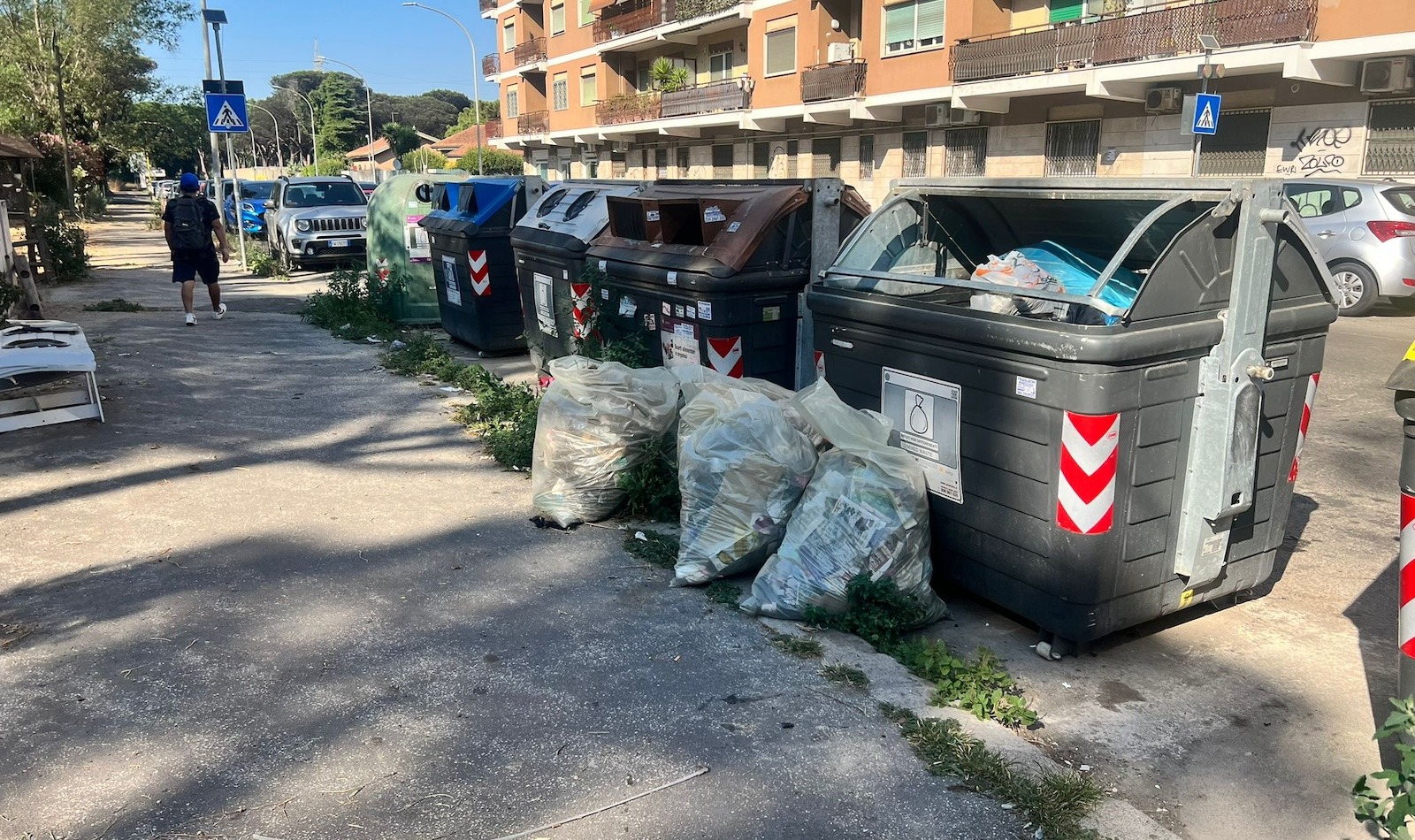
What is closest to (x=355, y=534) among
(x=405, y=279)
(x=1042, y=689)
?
(x=1042, y=689)

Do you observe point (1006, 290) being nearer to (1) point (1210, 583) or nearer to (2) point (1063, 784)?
(1) point (1210, 583)

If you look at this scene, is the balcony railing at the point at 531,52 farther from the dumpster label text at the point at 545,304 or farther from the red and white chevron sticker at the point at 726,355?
the red and white chevron sticker at the point at 726,355

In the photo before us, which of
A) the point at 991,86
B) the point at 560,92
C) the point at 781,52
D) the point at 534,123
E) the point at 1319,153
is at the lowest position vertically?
the point at 1319,153

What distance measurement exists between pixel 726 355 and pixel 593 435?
111 cm

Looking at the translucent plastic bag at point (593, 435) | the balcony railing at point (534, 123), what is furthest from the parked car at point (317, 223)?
the balcony railing at point (534, 123)

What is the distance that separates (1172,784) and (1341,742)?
686 millimetres

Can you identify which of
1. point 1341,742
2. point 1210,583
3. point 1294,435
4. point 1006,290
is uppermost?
point 1006,290

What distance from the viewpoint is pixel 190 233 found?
10.5 metres

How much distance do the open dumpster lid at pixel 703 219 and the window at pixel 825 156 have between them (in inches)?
846

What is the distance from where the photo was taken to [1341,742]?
3160mm

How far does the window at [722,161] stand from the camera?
3306 centimetres

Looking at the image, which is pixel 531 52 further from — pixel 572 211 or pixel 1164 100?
pixel 572 211

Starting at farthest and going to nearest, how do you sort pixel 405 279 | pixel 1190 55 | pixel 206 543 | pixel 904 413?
1. pixel 1190 55
2. pixel 405 279
3. pixel 206 543
4. pixel 904 413

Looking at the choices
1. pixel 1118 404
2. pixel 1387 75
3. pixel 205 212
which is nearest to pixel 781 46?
pixel 1387 75
